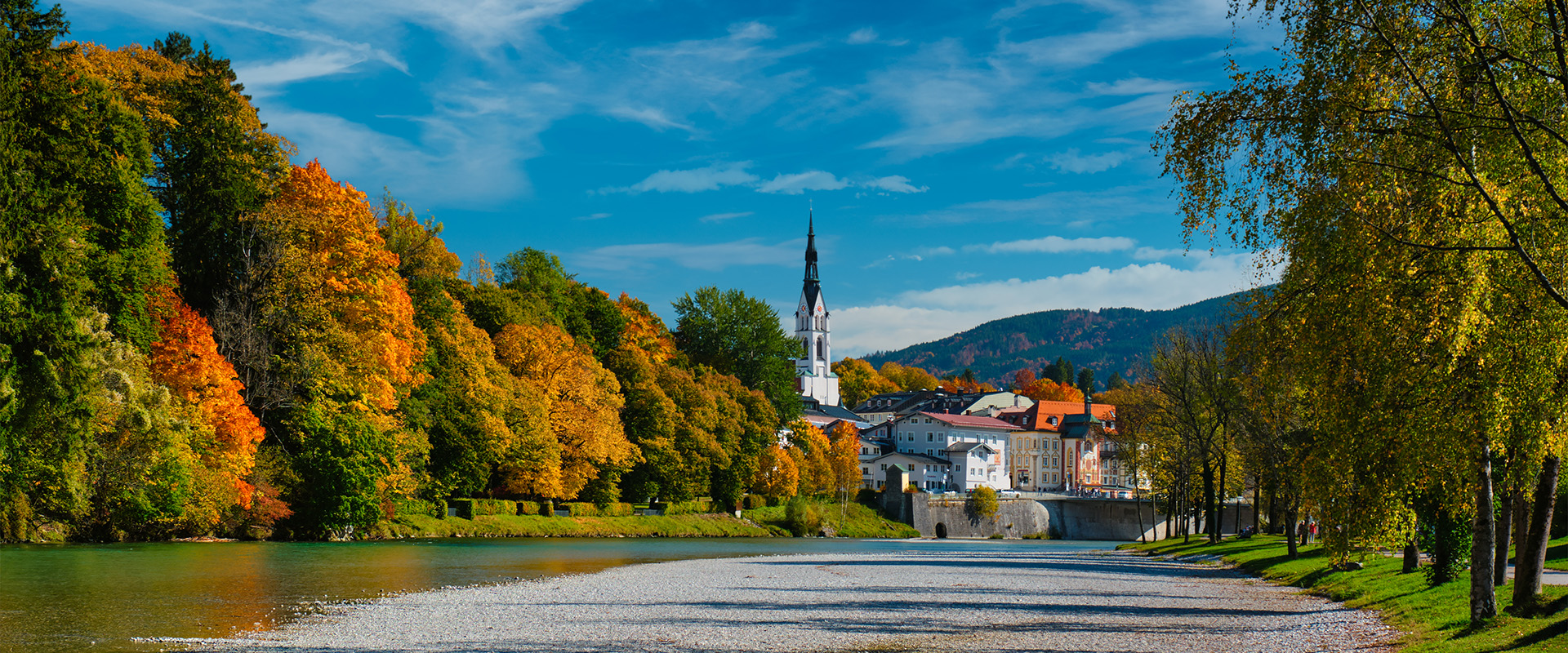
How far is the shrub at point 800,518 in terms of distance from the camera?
89.1 m

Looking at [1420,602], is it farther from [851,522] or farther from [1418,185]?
[851,522]

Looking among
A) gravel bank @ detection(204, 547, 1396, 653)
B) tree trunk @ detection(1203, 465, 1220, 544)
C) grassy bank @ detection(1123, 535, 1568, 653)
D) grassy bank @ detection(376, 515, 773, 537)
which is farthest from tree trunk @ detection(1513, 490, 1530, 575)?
grassy bank @ detection(376, 515, 773, 537)

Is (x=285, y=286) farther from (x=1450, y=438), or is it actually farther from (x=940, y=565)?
(x=1450, y=438)

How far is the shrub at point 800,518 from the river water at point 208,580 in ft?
132

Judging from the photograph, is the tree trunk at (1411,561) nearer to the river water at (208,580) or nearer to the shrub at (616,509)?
the river water at (208,580)

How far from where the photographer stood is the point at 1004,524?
113500 millimetres

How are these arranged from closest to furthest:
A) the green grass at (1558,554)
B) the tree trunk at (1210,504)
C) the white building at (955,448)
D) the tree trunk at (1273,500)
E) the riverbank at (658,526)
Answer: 1. the green grass at (1558,554)
2. the tree trunk at (1273,500)
3. the tree trunk at (1210,504)
4. the riverbank at (658,526)
5. the white building at (955,448)

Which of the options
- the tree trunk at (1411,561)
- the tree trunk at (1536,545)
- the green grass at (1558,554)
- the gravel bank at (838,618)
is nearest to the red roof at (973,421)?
the green grass at (1558,554)

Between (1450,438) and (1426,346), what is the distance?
1229 millimetres

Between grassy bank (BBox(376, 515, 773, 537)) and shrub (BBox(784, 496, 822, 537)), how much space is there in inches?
130

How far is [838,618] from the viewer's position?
21391 millimetres

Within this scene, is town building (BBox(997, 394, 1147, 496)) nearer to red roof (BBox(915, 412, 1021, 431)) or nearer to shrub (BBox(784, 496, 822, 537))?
red roof (BBox(915, 412, 1021, 431))

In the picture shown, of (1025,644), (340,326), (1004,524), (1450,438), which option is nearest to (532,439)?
(340,326)

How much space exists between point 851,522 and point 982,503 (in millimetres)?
17719
